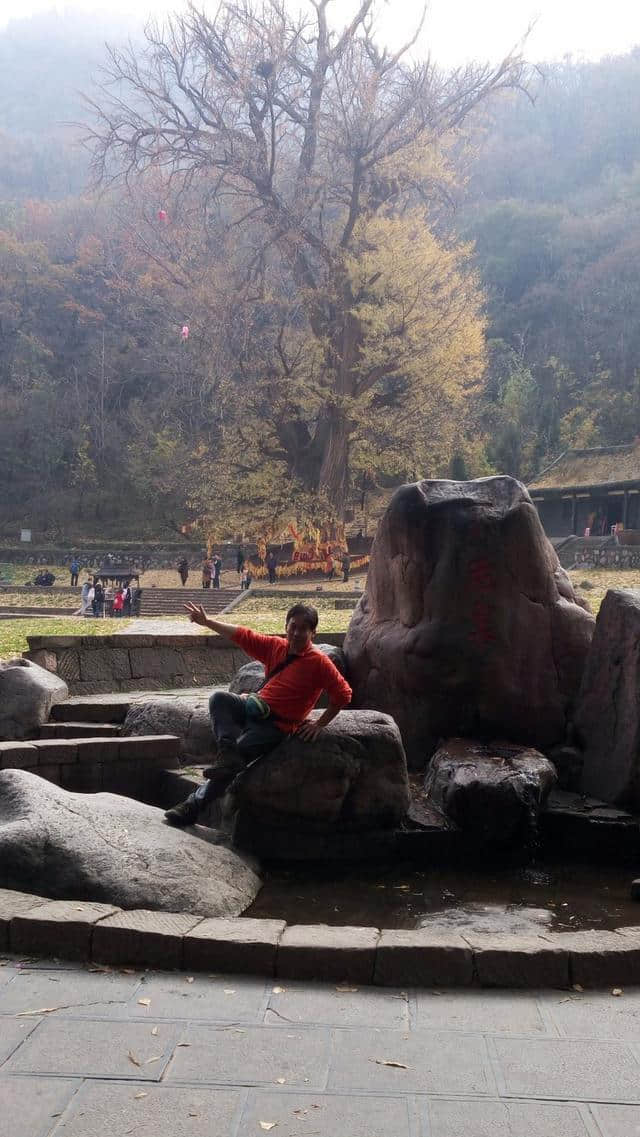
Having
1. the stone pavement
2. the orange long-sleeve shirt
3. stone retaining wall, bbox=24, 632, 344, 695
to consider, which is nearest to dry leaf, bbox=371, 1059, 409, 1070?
the stone pavement

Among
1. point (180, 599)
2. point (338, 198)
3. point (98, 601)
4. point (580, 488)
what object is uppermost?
point (338, 198)

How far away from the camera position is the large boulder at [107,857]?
14.0 feet

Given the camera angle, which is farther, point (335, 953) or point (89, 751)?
point (89, 751)

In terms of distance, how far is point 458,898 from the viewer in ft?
16.7

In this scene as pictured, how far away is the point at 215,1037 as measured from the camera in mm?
3018

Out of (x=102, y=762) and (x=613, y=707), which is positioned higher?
(x=613, y=707)

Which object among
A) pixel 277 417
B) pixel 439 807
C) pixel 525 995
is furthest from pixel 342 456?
pixel 525 995

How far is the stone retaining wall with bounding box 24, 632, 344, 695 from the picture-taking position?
32.2 ft

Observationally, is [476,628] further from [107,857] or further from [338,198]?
[338,198]

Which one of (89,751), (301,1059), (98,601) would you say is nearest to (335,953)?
(301,1059)

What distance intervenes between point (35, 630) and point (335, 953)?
10.9 meters

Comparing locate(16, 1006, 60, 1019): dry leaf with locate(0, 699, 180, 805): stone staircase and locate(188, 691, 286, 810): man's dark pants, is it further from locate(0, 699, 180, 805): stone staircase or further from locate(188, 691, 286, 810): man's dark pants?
locate(0, 699, 180, 805): stone staircase

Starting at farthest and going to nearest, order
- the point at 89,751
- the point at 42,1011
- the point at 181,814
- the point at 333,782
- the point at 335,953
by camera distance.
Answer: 1. the point at 89,751
2. the point at 333,782
3. the point at 181,814
4. the point at 335,953
5. the point at 42,1011

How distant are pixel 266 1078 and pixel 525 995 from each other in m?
1.18
